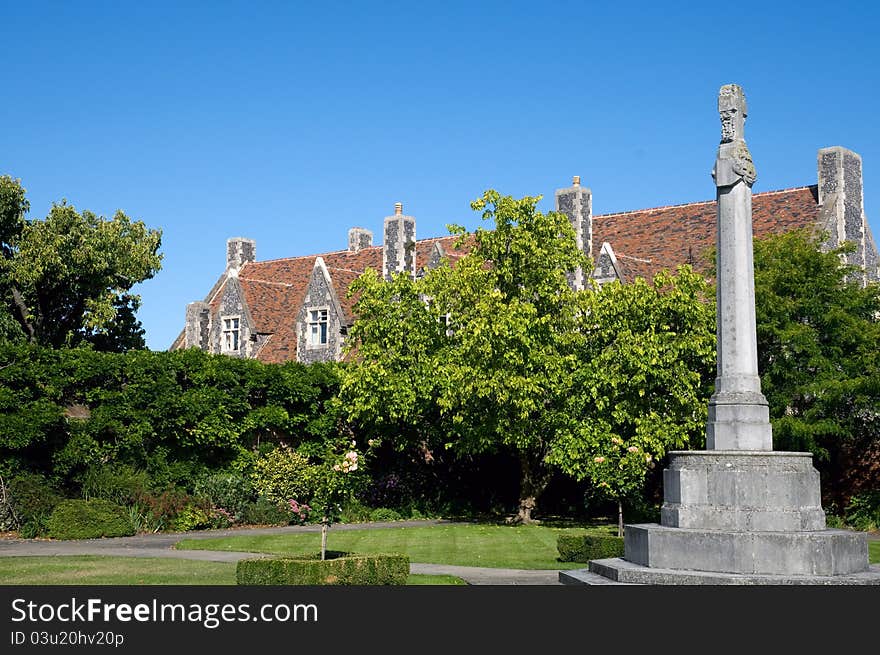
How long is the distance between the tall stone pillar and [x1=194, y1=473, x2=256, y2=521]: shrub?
20.6 metres

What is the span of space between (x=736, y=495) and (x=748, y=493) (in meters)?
0.17

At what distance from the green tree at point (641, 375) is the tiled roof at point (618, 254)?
4.49m

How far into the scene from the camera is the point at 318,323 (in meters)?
50.0

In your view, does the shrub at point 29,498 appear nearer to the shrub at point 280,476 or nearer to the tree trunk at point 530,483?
the shrub at point 280,476

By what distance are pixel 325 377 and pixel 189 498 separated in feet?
22.0

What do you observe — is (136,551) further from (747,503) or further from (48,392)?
(747,503)

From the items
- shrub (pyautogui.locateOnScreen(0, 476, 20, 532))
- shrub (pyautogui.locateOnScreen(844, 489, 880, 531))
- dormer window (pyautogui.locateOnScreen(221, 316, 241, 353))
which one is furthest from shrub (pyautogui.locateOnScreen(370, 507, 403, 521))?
dormer window (pyautogui.locateOnScreen(221, 316, 241, 353))

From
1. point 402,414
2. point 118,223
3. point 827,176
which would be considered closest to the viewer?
point 402,414

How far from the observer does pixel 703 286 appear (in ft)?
105

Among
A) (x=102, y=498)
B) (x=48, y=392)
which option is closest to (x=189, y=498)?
(x=102, y=498)

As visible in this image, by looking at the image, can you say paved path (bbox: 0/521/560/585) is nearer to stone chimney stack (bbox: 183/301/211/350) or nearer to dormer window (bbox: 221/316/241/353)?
dormer window (bbox: 221/316/241/353)

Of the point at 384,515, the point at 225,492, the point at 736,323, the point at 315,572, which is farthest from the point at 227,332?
the point at 736,323

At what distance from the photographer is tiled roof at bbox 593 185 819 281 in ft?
141

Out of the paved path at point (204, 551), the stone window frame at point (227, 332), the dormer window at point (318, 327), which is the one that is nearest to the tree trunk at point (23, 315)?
the stone window frame at point (227, 332)
